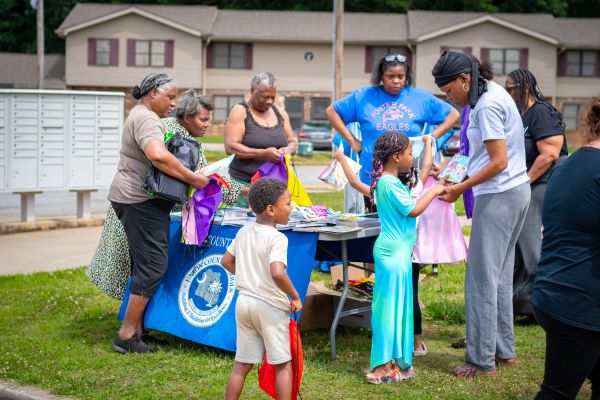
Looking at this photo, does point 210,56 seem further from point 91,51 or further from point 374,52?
point 374,52

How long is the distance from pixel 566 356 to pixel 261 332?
1.64 meters

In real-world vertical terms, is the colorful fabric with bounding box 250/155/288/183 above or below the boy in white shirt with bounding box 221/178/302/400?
above

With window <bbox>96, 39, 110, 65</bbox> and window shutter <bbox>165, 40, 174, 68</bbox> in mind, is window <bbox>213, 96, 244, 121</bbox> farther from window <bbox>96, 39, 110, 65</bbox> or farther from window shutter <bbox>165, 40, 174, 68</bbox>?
window <bbox>96, 39, 110, 65</bbox>

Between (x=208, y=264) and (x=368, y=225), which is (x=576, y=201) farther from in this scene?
(x=208, y=264)

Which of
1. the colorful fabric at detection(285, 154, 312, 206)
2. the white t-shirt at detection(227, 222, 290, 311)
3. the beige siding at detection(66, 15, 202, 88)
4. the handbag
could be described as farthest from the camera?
the beige siding at detection(66, 15, 202, 88)

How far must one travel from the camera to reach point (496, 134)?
5.49 m

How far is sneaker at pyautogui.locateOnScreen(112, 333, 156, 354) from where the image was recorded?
648cm

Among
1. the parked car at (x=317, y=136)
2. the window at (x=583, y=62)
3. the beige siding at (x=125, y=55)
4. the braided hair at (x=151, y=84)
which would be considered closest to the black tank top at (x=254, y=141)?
the braided hair at (x=151, y=84)

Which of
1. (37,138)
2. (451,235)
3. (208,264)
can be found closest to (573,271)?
(451,235)

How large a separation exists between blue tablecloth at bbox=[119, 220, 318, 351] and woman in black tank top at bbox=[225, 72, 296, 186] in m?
0.89

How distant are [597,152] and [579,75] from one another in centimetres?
4559

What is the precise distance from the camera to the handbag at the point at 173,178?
6.25 metres

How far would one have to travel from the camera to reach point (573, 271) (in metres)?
3.98

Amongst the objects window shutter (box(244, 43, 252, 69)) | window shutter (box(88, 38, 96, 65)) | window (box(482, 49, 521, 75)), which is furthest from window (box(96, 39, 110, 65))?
window (box(482, 49, 521, 75))
